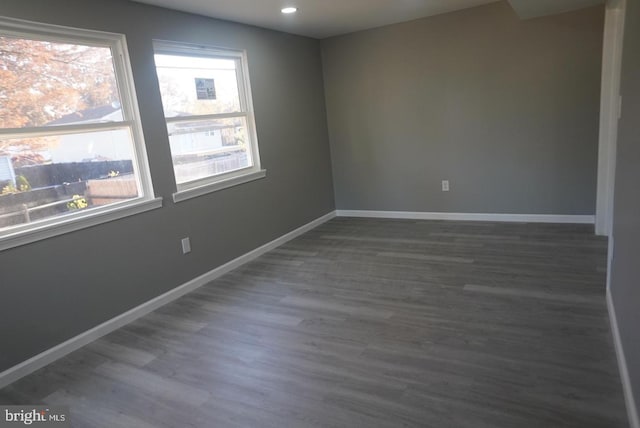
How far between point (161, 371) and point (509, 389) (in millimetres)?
1896

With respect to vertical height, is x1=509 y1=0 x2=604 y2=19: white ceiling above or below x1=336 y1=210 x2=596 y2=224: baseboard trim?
above

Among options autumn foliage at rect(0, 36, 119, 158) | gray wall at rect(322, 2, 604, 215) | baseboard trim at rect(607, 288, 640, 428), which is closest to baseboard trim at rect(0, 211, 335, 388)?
autumn foliage at rect(0, 36, 119, 158)

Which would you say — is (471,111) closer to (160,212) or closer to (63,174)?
(160,212)

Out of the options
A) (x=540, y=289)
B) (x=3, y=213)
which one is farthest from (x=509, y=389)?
(x=3, y=213)

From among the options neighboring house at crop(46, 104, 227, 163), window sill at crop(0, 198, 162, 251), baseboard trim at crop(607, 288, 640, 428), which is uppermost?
neighboring house at crop(46, 104, 227, 163)

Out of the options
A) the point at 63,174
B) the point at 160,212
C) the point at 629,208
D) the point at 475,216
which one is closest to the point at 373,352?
the point at 629,208

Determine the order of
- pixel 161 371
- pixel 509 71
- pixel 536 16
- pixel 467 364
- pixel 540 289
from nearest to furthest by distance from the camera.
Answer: pixel 467 364, pixel 161 371, pixel 540 289, pixel 536 16, pixel 509 71

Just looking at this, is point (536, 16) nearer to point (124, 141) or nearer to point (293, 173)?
point (293, 173)

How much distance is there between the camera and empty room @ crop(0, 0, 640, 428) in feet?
7.20

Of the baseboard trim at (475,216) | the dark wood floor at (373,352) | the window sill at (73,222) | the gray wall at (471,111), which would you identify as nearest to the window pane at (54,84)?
the window sill at (73,222)

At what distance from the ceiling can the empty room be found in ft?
0.15

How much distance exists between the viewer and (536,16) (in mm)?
4250

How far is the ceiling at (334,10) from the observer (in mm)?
3531

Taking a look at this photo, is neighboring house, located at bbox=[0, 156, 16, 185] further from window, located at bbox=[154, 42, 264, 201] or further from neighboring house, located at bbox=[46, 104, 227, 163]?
window, located at bbox=[154, 42, 264, 201]
